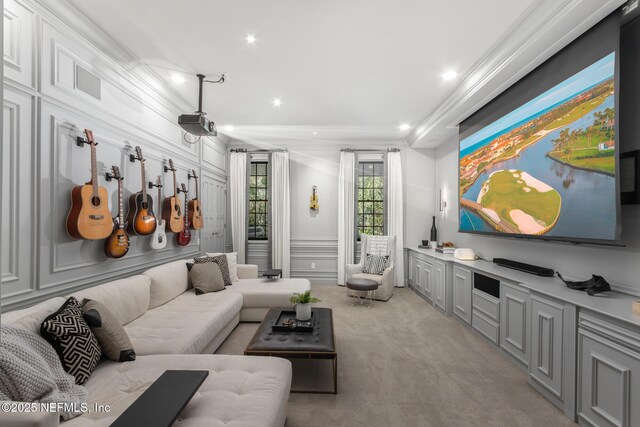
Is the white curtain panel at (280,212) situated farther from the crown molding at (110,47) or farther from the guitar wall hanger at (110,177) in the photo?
the guitar wall hanger at (110,177)

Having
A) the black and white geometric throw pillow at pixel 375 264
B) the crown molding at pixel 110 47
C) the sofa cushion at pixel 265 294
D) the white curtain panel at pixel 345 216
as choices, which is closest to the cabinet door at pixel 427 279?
the black and white geometric throw pillow at pixel 375 264

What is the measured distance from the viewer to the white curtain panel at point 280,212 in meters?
6.10

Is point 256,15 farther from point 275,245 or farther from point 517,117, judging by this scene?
point 275,245

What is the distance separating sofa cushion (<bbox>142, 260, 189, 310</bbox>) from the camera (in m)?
3.30

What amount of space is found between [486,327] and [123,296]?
3430mm

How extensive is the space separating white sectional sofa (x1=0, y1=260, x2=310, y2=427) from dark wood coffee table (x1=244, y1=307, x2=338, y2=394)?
230mm

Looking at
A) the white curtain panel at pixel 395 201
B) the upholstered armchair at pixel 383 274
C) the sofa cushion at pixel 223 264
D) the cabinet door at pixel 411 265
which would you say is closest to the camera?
the sofa cushion at pixel 223 264

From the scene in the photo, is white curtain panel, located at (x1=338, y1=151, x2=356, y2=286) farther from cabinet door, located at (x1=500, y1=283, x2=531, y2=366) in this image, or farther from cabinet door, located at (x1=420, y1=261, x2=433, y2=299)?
cabinet door, located at (x1=500, y1=283, x2=531, y2=366)

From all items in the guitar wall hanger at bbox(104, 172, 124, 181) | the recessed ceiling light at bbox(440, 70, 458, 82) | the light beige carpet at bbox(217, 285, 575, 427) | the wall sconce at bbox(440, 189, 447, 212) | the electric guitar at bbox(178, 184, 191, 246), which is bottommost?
the light beige carpet at bbox(217, 285, 575, 427)

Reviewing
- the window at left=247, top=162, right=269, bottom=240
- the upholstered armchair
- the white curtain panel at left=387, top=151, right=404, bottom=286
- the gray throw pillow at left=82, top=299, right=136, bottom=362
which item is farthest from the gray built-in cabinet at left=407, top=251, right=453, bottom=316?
the gray throw pillow at left=82, top=299, right=136, bottom=362

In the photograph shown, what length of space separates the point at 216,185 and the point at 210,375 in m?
4.10

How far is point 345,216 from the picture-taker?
608cm

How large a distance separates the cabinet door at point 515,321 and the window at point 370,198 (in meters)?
3.46

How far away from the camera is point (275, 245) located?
6.11 meters
